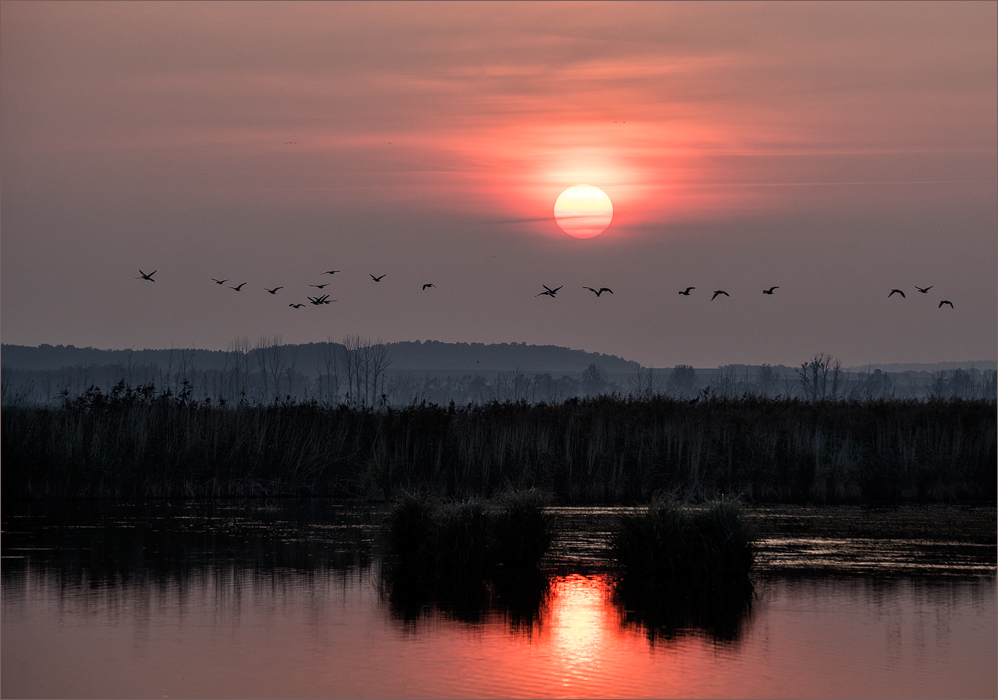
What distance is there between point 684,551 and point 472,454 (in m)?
14.0

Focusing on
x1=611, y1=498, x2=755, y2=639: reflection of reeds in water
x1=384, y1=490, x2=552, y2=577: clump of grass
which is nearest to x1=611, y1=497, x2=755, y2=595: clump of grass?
x1=611, y1=498, x2=755, y2=639: reflection of reeds in water

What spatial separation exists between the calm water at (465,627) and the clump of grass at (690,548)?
0.63 metres

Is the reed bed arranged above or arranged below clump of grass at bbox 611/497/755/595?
above

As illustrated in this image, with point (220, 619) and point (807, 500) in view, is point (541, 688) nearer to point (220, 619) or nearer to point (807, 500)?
point (220, 619)

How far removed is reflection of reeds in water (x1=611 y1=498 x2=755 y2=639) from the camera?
56.4 feet

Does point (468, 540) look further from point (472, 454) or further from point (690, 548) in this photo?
point (472, 454)

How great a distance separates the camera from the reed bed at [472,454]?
3036 cm

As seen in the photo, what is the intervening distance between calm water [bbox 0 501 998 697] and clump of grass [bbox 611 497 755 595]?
63 cm

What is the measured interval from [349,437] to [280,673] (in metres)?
21.0

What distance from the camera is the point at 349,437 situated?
33.2m

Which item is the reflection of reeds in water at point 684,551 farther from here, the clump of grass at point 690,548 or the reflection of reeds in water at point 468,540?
the reflection of reeds in water at point 468,540

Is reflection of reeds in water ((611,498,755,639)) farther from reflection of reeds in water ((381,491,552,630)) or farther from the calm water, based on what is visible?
reflection of reeds in water ((381,491,552,630))

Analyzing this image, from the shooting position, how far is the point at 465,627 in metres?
14.5

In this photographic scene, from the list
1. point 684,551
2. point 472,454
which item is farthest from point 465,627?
point 472,454
